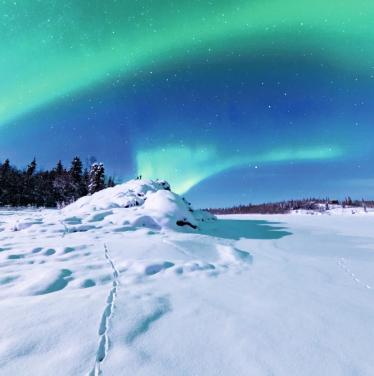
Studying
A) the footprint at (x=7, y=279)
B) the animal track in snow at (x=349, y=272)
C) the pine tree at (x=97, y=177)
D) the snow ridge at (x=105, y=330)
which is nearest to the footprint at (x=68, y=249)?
the footprint at (x=7, y=279)

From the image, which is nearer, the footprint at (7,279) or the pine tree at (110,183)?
the footprint at (7,279)

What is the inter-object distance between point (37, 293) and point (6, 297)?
0.34 meters

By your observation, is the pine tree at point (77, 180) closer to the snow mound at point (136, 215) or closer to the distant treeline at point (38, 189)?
the distant treeline at point (38, 189)

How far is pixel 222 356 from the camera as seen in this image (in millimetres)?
2129

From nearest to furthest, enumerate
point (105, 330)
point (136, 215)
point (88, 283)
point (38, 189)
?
point (105, 330), point (88, 283), point (136, 215), point (38, 189)

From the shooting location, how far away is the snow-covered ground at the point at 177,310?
2.03m

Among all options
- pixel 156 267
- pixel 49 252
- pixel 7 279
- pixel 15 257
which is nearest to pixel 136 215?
pixel 49 252

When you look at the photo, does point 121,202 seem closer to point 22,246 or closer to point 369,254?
point 22,246

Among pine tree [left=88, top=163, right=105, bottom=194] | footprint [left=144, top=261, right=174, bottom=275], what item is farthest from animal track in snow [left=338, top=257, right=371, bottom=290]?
pine tree [left=88, top=163, right=105, bottom=194]

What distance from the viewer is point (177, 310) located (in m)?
2.96

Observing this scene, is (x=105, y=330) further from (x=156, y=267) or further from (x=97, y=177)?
(x=97, y=177)

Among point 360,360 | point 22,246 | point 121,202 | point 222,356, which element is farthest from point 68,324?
point 121,202

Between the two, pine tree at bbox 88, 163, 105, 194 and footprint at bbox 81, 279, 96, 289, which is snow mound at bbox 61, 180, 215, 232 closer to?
footprint at bbox 81, 279, 96, 289

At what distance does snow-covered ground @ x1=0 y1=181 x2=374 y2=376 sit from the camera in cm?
203
